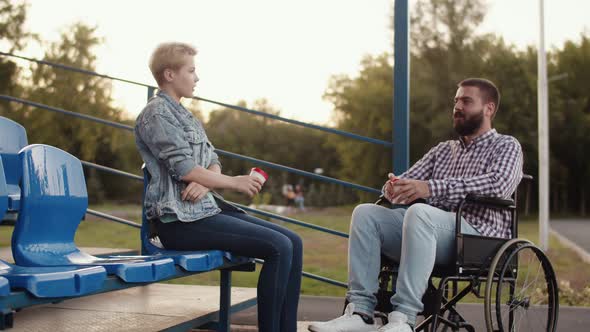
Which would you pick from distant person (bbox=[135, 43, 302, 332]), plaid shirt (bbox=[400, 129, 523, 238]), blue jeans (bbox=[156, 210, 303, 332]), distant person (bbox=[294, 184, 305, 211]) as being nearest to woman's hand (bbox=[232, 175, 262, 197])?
distant person (bbox=[135, 43, 302, 332])

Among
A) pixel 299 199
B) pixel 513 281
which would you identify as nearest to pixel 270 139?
pixel 299 199

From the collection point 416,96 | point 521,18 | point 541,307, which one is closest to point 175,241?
point 541,307

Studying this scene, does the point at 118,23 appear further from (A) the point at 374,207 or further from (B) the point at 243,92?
(A) the point at 374,207

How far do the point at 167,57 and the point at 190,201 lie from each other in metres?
0.51

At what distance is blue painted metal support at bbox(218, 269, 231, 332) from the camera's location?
9.08 ft

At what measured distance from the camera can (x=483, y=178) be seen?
2.91 m

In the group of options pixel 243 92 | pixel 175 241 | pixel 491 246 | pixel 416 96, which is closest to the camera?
pixel 175 241

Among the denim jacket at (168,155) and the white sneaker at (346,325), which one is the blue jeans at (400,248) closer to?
the white sneaker at (346,325)

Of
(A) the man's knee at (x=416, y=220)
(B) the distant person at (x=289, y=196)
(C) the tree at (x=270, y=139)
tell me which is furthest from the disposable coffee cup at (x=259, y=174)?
(C) the tree at (x=270, y=139)

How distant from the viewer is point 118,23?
30.1 meters

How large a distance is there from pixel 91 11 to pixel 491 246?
28.8 m

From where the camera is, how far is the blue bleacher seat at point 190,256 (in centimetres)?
225

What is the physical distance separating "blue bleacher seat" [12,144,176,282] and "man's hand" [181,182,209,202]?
1.18ft

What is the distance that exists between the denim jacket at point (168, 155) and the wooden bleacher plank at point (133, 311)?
465 millimetres
